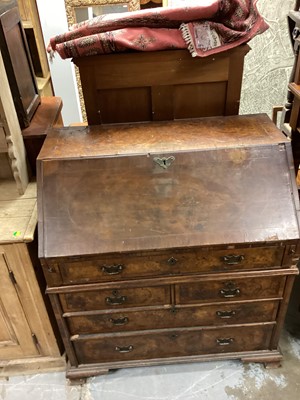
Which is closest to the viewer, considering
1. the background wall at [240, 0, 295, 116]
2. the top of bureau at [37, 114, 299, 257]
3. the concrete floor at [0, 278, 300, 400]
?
the top of bureau at [37, 114, 299, 257]

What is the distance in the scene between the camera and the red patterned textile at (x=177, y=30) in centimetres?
156

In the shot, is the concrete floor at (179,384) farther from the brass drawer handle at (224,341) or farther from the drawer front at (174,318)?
the drawer front at (174,318)

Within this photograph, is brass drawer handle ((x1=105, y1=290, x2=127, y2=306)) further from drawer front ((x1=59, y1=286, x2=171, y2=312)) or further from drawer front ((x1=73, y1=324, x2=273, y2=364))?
drawer front ((x1=73, y1=324, x2=273, y2=364))

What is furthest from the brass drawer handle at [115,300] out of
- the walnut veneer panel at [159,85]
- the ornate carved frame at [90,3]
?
the ornate carved frame at [90,3]

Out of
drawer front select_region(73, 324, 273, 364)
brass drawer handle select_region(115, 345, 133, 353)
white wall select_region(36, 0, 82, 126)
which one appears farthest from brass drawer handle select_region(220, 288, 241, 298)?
white wall select_region(36, 0, 82, 126)

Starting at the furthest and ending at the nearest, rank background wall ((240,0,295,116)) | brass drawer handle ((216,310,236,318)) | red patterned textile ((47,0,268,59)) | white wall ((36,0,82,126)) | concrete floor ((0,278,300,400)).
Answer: white wall ((36,0,82,126)), background wall ((240,0,295,116)), concrete floor ((0,278,300,400)), brass drawer handle ((216,310,236,318)), red patterned textile ((47,0,268,59))

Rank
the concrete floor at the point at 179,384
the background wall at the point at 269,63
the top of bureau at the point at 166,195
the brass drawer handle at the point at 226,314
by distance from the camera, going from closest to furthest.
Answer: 1. the top of bureau at the point at 166,195
2. the brass drawer handle at the point at 226,314
3. the concrete floor at the point at 179,384
4. the background wall at the point at 269,63

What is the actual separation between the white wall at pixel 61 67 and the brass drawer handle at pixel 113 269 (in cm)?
199

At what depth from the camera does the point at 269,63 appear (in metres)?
2.80

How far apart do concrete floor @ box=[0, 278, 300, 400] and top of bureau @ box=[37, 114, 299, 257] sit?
0.81 m

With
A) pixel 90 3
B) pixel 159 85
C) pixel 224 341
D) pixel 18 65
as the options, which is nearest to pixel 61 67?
pixel 90 3

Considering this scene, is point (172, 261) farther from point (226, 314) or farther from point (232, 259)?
point (226, 314)

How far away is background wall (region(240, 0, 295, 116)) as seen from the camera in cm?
264

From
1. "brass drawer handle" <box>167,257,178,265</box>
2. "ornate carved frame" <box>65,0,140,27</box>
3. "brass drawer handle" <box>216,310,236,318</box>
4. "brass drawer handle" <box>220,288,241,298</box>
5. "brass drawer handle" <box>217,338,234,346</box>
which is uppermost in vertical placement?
"ornate carved frame" <box>65,0,140,27</box>
